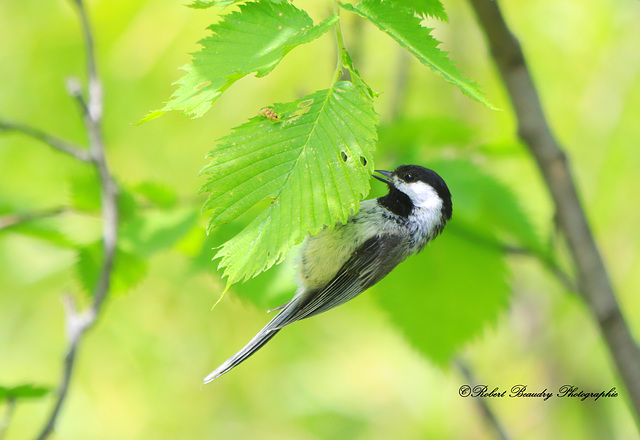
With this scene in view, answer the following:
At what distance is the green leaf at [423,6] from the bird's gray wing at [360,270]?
34.9 inches

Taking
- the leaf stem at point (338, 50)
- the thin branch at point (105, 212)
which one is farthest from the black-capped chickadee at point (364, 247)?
the leaf stem at point (338, 50)

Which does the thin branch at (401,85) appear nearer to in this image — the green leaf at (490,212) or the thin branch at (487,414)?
the green leaf at (490,212)

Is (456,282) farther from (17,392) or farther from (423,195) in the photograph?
(17,392)

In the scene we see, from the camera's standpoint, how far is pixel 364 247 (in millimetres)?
1924

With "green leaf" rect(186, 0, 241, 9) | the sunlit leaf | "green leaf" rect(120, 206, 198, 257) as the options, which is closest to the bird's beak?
the sunlit leaf

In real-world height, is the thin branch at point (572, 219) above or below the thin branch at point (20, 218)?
above

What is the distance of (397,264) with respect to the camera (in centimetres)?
199

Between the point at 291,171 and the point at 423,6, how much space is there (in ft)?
1.54

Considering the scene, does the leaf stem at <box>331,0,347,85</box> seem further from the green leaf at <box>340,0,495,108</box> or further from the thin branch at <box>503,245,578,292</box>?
the thin branch at <box>503,245,578,292</box>

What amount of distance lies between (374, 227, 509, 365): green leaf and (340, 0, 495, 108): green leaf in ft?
3.74

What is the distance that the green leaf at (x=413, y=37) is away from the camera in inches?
40.5

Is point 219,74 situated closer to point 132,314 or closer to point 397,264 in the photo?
point 397,264

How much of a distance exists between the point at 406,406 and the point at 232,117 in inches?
89.3

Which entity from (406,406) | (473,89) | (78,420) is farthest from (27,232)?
(406,406)
